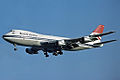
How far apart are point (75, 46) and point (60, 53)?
17.4 feet

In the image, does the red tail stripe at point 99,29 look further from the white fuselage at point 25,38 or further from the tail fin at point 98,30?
the white fuselage at point 25,38

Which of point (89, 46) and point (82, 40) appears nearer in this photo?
point (82, 40)

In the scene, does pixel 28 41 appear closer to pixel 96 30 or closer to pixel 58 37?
pixel 58 37

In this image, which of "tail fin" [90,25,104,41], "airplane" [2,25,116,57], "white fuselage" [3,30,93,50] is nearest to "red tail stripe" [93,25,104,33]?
"tail fin" [90,25,104,41]

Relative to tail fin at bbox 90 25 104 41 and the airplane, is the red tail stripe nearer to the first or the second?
tail fin at bbox 90 25 104 41

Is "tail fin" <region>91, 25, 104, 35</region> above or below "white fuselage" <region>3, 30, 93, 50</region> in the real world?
above

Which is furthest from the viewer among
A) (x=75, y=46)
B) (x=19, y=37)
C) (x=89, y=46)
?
(x=89, y=46)

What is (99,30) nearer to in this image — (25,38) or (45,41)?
(45,41)

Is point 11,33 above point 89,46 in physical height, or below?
above

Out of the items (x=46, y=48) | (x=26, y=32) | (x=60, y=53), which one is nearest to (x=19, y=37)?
(x=26, y=32)

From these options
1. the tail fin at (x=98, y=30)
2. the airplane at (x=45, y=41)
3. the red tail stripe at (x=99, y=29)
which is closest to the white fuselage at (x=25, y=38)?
the airplane at (x=45, y=41)

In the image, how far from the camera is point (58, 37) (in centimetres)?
7812

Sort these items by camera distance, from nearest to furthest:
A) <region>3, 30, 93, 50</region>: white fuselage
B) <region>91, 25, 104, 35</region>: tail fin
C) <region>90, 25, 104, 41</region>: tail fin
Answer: <region>3, 30, 93, 50</region>: white fuselage
<region>90, 25, 104, 41</region>: tail fin
<region>91, 25, 104, 35</region>: tail fin

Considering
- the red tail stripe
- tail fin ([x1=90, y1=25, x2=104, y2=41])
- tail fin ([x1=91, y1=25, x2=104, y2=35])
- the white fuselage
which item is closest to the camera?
the white fuselage
